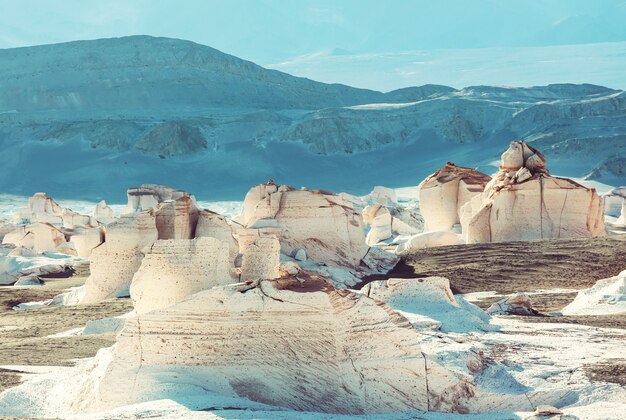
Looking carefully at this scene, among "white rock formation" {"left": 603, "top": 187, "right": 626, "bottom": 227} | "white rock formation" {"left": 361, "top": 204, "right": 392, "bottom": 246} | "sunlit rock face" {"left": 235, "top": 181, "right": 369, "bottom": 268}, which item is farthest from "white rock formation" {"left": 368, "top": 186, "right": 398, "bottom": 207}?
"sunlit rock face" {"left": 235, "top": 181, "right": 369, "bottom": 268}

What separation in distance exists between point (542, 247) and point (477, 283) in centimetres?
285

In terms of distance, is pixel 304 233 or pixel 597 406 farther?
pixel 304 233

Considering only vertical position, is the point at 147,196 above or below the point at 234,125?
above

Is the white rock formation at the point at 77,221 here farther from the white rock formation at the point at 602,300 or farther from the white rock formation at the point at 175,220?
the white rock formation at the point at 602,300

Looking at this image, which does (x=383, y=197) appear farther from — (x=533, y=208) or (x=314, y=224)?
(x=314, y=224)

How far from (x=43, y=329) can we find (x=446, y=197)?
1373 cm

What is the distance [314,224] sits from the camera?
70.4ft

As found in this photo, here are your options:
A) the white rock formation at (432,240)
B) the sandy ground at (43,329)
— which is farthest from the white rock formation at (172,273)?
the white rock formation at (432,240)

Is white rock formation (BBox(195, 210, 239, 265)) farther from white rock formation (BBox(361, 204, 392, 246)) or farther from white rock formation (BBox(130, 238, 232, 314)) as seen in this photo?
white rock formation (BBox(361, 204, 392, 246))

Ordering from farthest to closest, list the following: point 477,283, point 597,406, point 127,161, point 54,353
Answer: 1. point 127,161
2. point 477,283
3. point 54,353
4. point 597,406

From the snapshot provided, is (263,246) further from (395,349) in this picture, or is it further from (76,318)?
(395,349)

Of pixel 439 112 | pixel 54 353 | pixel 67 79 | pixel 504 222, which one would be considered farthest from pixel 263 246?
pixel 67 79

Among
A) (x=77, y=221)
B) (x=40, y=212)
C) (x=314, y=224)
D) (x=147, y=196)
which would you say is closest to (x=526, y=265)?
(x=314, y=224)

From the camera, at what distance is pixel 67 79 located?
102m
